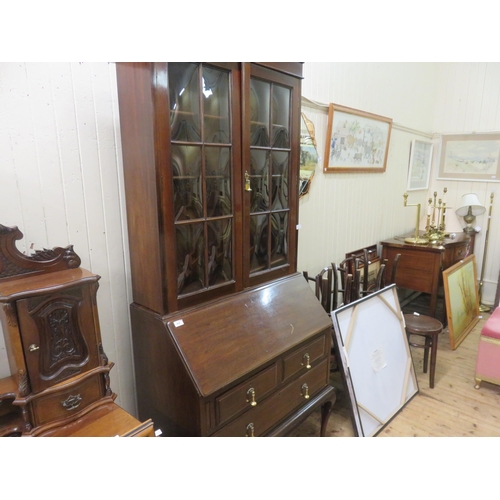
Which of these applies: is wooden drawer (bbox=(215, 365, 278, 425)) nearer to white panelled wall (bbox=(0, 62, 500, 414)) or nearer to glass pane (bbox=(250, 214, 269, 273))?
glass pane (bbox=(250, 214, 269, 273))

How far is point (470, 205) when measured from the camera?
12.9 feet

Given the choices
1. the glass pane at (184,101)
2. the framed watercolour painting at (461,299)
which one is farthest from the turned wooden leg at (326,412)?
the framed watercolour painting at (461,299)

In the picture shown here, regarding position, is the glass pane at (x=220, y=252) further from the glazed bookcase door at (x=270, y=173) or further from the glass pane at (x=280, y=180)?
the glass pane at (x=280, y=180)

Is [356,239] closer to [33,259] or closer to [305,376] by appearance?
[305,376]

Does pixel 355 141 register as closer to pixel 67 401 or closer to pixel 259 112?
pixel 259 112

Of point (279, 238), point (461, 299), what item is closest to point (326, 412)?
point (279, 238)

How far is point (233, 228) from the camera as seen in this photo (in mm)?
1498

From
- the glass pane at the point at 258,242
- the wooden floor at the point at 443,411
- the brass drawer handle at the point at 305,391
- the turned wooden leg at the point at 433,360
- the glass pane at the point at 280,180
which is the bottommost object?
the wooden floor at the point at 443,411

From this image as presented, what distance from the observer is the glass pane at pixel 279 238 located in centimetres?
174

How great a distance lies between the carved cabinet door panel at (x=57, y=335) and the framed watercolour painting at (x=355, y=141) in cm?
204

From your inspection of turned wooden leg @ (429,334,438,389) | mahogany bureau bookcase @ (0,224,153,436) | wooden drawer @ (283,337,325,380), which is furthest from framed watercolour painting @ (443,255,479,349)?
mahogany bureau bookcase @ (0,224,153,436)

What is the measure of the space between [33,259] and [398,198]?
3.54m

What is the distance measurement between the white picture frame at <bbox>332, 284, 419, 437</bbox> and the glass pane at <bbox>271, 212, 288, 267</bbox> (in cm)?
44
